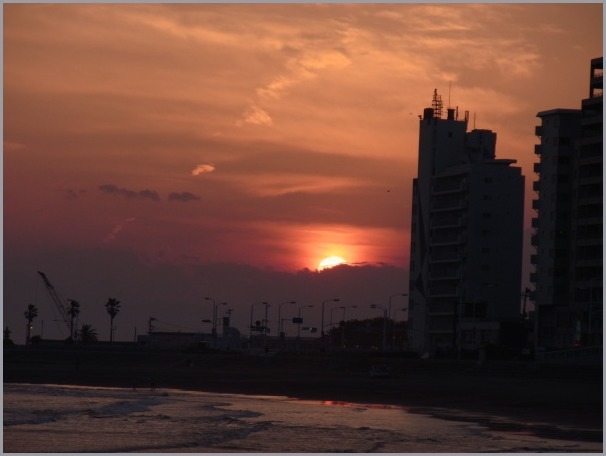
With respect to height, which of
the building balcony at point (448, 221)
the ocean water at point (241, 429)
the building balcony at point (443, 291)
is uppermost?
the building balcony at point (448, 221)

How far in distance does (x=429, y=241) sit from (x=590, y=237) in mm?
41514

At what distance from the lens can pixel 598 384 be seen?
304 ft

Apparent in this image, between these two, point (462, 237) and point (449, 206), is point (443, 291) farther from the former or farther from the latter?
point (449, 206)

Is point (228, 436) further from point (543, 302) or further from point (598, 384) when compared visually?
point (543, 302)

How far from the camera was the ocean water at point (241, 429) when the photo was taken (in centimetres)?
4584

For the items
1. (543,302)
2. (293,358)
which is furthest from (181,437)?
(543,302)

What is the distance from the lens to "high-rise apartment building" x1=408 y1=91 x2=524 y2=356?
589 ft

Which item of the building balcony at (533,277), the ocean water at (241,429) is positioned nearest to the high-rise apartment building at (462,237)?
the building balcony at (533,277)

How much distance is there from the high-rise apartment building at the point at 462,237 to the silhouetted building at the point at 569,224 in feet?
53.9

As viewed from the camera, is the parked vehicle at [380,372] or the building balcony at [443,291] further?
the building balcony at [443,291]

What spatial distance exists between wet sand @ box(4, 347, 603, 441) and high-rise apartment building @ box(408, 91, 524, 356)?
3533 cm

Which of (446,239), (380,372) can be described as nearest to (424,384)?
(380,372)

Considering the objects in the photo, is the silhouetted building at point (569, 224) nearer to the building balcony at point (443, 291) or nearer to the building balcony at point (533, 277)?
the building balcony at point (533, 277)

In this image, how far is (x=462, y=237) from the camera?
180500mm
